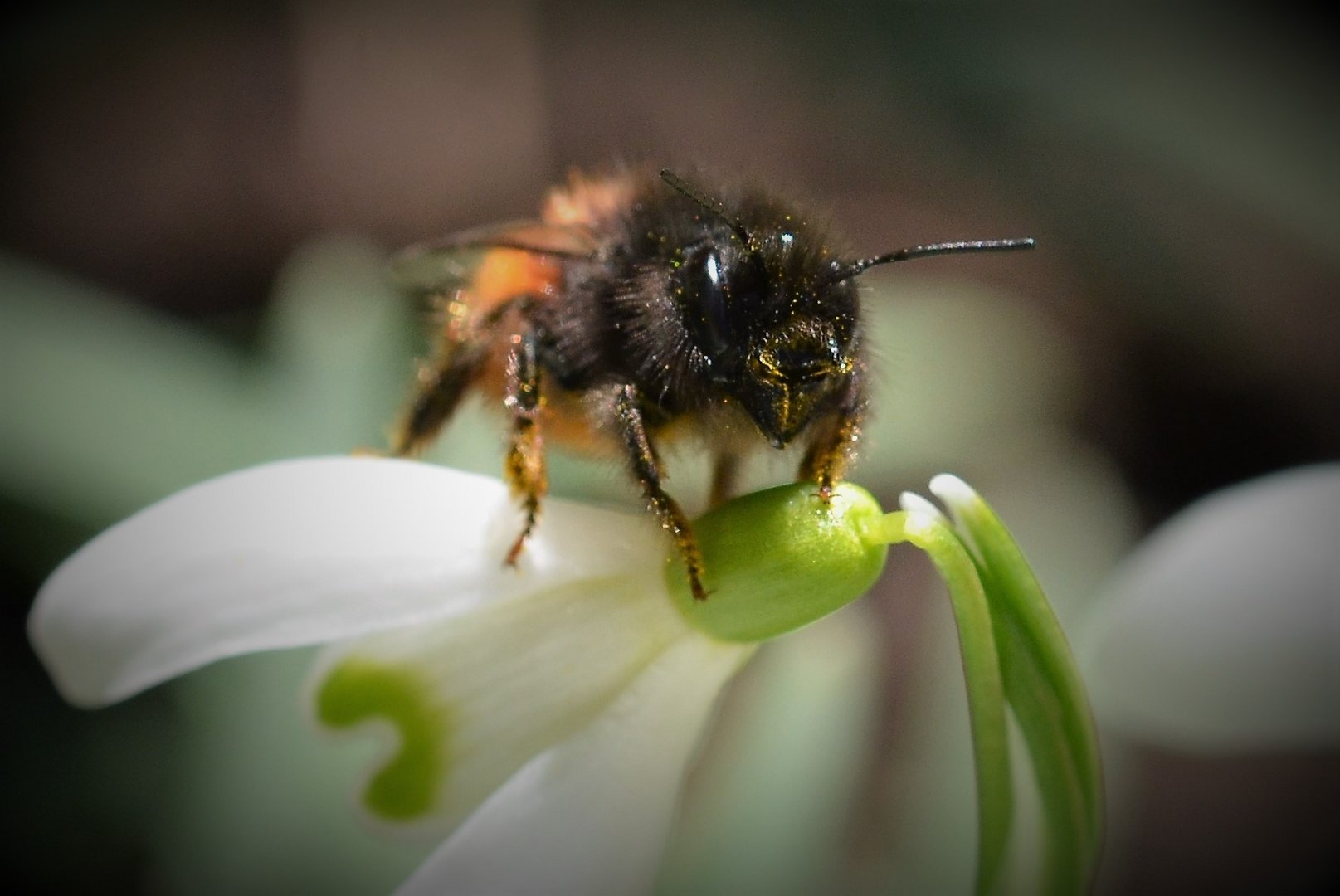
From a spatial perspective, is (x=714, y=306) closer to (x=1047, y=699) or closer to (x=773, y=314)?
(x=773, y=314)

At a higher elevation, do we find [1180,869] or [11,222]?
[11,222]

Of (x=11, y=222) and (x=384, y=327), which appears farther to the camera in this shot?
(x=11, y=222)

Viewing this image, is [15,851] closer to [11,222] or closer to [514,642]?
[514,642]

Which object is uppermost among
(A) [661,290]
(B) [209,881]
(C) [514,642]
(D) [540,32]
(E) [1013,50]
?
(D) [540,32]

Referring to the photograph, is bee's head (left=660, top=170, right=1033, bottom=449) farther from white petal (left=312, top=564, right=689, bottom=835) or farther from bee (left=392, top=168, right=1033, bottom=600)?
white petal (left=312, top=564, right=689, bottom=835)

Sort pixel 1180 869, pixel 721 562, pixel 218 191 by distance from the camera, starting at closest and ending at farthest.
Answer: pixel 721 562 → pixel 1180 869 → pixel 218 191

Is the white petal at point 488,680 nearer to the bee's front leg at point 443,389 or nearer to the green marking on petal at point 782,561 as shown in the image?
the green marking on petal at point 782,561

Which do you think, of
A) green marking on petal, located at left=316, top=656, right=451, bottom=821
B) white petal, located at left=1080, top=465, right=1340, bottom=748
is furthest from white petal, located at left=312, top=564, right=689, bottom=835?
white petal, located at left=1080, top=465, right=1340, bottom=748

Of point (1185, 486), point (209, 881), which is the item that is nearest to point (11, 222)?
Result: point (209, 881)

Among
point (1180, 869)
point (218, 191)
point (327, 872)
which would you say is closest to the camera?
point (327, 872)
